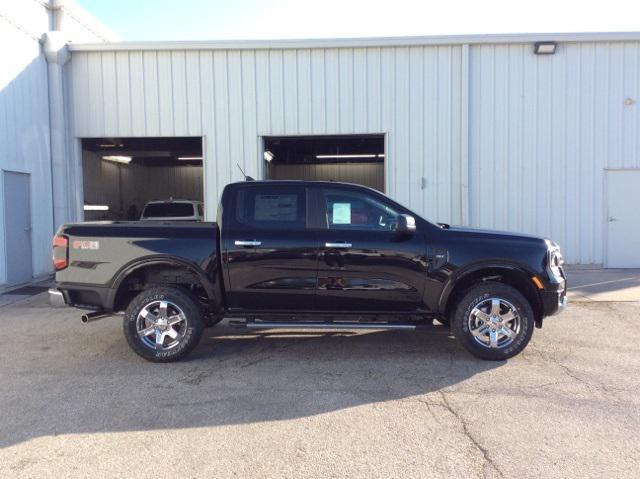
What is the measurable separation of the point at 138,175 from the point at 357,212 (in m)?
20.2

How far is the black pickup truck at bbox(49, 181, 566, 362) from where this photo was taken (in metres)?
5.80

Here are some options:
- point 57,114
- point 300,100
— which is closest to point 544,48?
point 300,100

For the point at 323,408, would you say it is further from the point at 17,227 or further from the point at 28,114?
the point at 28,114

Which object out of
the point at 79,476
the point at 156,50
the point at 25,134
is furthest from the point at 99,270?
the point at 156,50

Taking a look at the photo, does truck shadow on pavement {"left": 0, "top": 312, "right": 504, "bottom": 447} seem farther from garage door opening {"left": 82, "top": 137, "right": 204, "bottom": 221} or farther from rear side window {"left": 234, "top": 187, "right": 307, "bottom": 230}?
garage door opening {"left": 82, "top": 137, "right": 204, "bottom": 221}

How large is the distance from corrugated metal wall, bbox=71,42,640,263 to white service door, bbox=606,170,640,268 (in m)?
0.28

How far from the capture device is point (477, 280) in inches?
236

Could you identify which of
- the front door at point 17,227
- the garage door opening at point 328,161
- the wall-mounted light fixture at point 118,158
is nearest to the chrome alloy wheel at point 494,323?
the front door at point 17,227

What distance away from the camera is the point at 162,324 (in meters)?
5.84

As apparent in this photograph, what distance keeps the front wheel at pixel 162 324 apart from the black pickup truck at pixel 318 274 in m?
0.01

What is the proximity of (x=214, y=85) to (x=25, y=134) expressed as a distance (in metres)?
4.02

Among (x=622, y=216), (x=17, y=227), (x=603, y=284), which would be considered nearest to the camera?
(x=603, y=284)

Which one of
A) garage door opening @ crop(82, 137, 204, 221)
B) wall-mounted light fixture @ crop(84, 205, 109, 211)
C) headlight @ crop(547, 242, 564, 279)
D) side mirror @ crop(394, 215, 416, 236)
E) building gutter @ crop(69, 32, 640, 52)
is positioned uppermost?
building gutter @ crop(69, 32, 640, 52)

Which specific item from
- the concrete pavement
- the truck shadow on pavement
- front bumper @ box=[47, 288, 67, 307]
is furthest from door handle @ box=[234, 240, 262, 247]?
the concrete pavement
